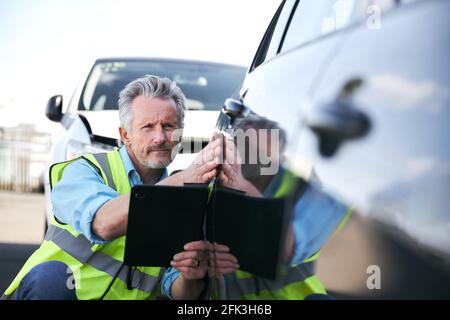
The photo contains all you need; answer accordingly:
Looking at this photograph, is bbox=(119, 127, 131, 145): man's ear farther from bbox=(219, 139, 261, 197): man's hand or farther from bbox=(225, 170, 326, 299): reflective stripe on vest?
bbox=(225, 170, 326, 299): reflective stripe on vest

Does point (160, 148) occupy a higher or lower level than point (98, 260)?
higher

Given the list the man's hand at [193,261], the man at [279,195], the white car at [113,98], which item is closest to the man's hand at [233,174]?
the man at [279,195]

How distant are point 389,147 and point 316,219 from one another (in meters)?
0.20

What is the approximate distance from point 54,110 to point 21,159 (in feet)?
25.4

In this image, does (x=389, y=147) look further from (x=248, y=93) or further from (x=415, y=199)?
(x=248, y=93)

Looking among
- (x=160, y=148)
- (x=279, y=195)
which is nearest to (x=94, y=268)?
(x=160, y=148)

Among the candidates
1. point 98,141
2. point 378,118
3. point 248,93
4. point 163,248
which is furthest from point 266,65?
point 98,141

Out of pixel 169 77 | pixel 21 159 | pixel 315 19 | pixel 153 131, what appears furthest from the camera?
pixel 21 159

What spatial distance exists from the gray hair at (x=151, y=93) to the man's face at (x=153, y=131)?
13 mm

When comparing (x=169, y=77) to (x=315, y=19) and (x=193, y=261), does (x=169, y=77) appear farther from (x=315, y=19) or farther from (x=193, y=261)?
(x=315, y=19)

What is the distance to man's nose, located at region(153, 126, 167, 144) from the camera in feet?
7.06

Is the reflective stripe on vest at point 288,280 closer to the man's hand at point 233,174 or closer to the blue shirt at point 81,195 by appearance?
the man's hand at point 233,174

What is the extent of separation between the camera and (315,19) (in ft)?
4.59

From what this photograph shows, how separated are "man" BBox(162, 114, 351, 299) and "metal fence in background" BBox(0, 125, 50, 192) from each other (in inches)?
389
